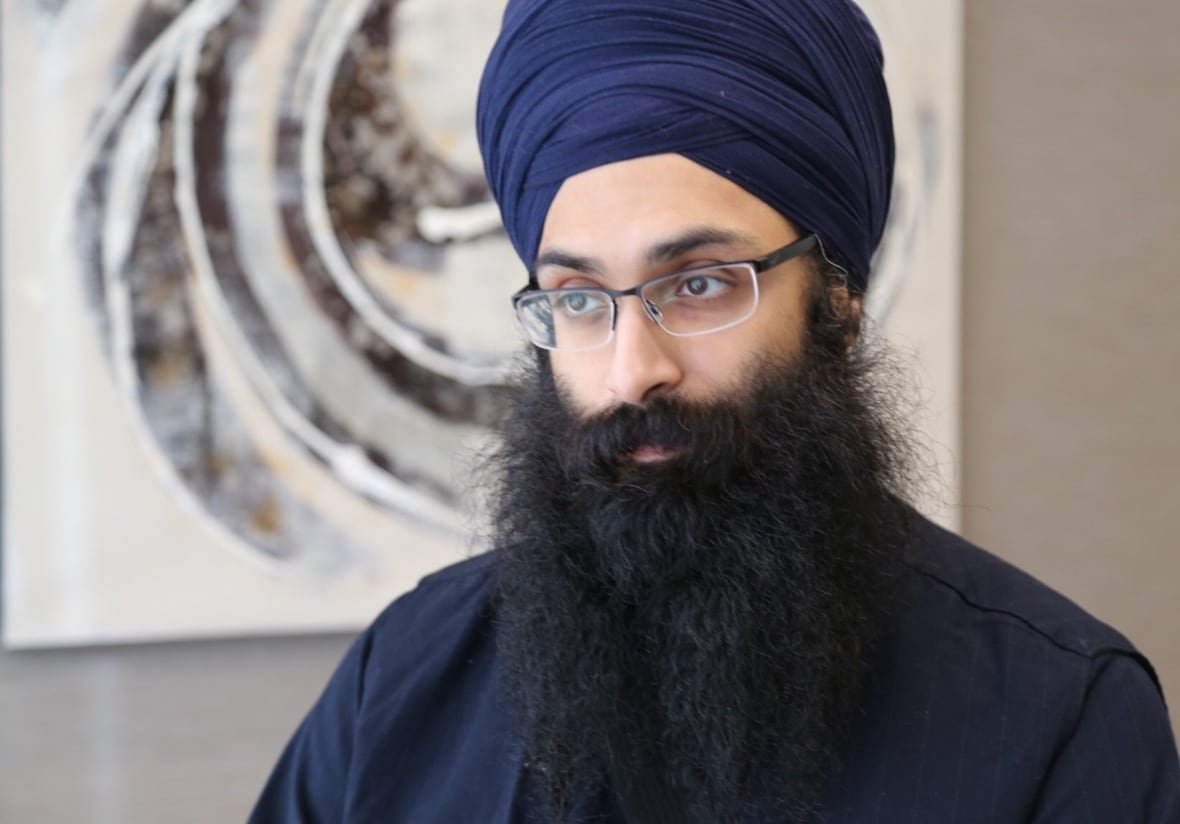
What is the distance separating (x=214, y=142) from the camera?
1.53 meters

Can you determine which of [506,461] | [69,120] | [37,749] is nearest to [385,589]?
[37,749]

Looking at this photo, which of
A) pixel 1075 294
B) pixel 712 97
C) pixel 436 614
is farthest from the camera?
pixel 1075 294

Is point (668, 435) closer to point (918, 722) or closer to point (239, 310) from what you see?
point (918, 722)

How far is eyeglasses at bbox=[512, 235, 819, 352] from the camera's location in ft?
2.96

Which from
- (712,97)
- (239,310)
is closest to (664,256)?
(712,97)

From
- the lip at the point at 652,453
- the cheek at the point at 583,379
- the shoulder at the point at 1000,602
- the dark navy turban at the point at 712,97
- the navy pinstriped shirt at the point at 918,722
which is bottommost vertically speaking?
the navy pinstriped shirt at the point at 918,722

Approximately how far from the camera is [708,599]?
2.97 feet

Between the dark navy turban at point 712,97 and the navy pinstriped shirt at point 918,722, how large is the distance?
13.5 inches

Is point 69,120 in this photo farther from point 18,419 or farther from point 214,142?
point 18,419

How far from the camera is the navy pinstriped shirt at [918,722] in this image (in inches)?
33.7

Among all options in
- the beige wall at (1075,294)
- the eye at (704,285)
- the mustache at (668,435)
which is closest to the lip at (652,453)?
the mustache at (668,435)

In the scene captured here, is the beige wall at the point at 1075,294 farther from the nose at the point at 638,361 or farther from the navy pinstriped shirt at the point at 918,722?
the nose at the point at 638,361

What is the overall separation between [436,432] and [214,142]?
52 cm

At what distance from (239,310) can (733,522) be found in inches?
36.5
